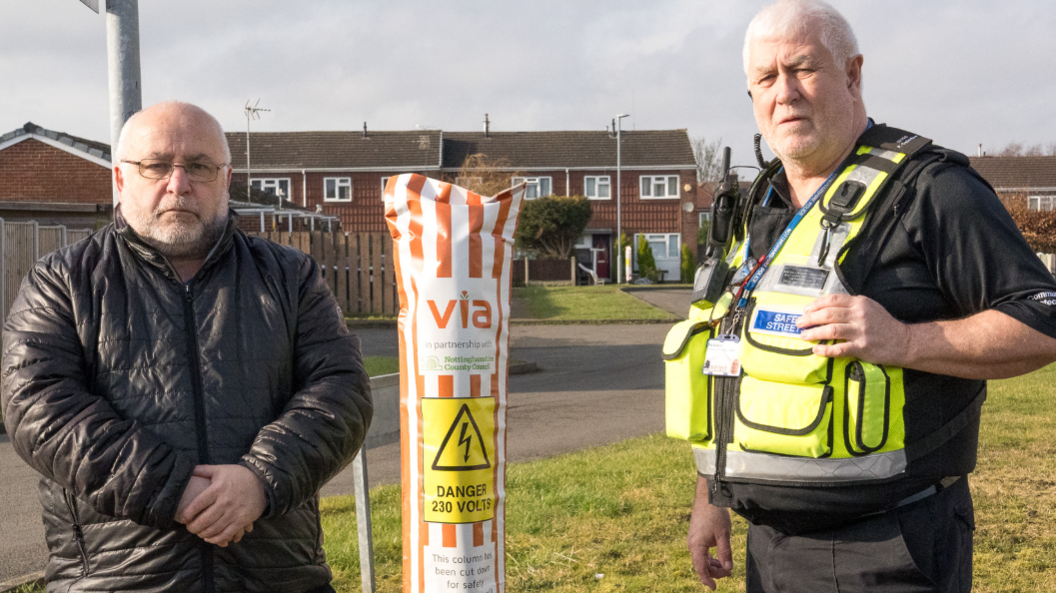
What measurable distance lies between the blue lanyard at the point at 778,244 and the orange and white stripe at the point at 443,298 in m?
0.73

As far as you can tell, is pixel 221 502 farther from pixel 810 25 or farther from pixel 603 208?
pixel 603 208

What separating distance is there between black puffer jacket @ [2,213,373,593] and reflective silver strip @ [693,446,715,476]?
1107 millimetres

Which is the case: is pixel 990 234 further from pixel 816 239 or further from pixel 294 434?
pixel 294 434

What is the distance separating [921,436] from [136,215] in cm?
243

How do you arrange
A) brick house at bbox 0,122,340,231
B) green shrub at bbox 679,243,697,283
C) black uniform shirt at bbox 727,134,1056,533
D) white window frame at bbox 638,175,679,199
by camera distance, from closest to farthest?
black uniform shirt at bbox 727,134,1056,533 → brick house at bbox 0,122,340,231 → green shrub at bbox 679,243,697,283 → white window frame at bbox 638,175,679,199

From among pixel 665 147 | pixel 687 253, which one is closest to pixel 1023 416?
pixel 687 253

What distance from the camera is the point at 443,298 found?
2721 millimetres

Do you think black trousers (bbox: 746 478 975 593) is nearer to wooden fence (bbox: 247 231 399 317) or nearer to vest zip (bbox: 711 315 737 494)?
vest zip (bbox: 711 315 737 494)

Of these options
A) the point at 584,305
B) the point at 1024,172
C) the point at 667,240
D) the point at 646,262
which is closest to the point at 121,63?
the point at 584,305

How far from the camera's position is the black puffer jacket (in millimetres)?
2564

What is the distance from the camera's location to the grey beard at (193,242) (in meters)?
2.91

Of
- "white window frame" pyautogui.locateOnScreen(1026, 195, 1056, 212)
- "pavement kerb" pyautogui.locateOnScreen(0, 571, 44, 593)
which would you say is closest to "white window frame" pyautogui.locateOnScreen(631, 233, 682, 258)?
"white window frame" pyautogui.locateOnScreen(1026, 195, 1056, 212)

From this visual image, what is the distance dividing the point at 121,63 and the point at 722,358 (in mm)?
3147

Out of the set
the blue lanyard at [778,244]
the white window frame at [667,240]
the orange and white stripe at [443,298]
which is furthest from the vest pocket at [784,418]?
the white window frame at [667,240]
